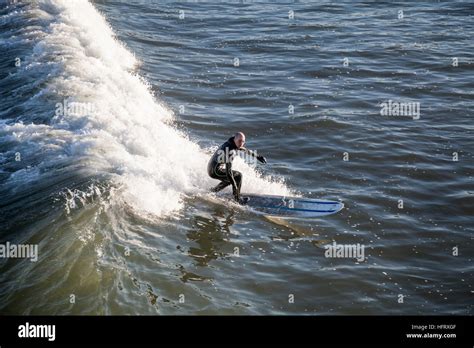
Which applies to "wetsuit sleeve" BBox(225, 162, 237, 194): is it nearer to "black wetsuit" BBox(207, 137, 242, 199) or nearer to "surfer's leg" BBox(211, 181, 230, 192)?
"black wetsuit" BBox(207, 137, 242, 199)

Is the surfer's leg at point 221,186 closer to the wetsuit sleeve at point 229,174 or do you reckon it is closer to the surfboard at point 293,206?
the wetsuit sleeve at point 229,174

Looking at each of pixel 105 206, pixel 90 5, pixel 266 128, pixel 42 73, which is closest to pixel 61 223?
pixel 105 206

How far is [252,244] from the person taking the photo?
46.0 feet

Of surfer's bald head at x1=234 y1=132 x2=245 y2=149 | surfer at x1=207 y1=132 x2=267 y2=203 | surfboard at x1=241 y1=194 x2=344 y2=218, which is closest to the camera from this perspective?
surfboard at x1=241 y1=194 x2=344 y2=218

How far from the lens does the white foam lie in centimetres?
1581

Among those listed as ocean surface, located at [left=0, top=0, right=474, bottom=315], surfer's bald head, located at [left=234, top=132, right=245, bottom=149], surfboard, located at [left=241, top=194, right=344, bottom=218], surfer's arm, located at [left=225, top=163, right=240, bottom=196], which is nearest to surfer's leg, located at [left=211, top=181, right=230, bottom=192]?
ocean surface, located at [left=0, top=0, right=474, bottom=315]

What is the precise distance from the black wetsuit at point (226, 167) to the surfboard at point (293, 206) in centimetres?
55

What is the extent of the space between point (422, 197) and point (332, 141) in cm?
421

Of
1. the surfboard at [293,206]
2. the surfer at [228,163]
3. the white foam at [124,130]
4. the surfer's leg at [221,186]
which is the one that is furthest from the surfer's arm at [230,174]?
the white foam at [124,130]

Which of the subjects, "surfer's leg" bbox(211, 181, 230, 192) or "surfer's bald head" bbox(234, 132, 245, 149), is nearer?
"surfer's bald head" bbox(234, 132, 245, 149)

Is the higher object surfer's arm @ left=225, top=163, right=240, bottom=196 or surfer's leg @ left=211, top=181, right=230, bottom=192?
surfer's arm @ left=225, top=163, right=240, bottom=196

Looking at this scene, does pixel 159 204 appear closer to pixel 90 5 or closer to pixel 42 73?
pixel 42 73

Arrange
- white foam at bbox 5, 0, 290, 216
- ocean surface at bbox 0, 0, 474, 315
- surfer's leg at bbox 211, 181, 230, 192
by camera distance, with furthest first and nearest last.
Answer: surfer's leg at bbox 211, 181, 230, 192 → white foam at bbox 5, 0, 290, 216 → ocean surface at bbox 0, 0, 474, 315

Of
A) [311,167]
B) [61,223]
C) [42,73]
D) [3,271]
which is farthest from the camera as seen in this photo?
[42,73]
